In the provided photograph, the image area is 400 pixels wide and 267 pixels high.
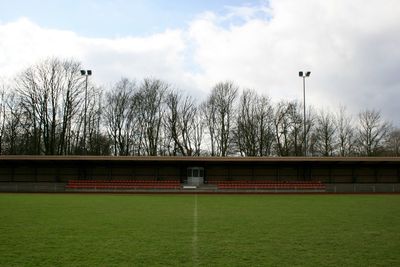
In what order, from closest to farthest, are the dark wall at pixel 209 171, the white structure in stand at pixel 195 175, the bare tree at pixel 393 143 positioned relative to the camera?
the dark wall at pixel 209 171, the white structure in stand at pixel 195 175, the bare tree at pixel 393 143

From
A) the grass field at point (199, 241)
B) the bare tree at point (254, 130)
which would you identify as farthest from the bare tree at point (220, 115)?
the grass field at point (199, 241)

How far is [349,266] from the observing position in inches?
310

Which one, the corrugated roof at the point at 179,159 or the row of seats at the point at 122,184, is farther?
the row of seats at the point at 122,184

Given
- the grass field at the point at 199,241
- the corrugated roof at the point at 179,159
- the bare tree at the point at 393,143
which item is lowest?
the grass field at the point at 199,241

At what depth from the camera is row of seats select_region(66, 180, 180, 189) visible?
136ft

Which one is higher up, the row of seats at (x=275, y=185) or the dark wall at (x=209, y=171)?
the dark wall at (x=209, y=171)

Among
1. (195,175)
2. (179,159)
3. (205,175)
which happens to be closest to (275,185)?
(205,175)

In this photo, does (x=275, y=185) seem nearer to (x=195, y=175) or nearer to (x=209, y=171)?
(x=209, y=171)

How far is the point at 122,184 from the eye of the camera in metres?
42.8

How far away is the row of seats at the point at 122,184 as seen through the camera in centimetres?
4147

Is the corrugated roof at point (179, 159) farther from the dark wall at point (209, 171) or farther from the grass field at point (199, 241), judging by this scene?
the grass field at point (199, 241)

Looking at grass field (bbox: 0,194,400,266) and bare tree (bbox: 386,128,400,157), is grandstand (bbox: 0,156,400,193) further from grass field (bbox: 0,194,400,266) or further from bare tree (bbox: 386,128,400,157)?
grass field (bbox: 0,194,400,266)

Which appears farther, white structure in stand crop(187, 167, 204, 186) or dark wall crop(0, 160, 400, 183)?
white structure in stand crop(187, 167, 204, 186)

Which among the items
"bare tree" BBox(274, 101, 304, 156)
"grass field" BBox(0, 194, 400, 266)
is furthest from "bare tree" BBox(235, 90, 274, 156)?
"grass field" BBox(0, 194, 400, 266)
